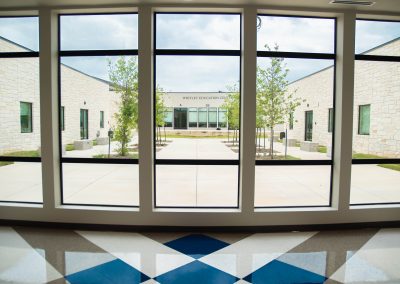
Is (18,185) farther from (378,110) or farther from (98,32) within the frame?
(378,110)

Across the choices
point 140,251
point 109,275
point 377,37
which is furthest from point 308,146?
point 109,275

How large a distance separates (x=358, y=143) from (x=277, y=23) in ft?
7.48

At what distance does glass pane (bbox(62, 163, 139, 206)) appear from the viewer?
202 inches

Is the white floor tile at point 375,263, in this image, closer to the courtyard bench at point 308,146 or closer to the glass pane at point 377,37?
the courtyard bench at point 308,146

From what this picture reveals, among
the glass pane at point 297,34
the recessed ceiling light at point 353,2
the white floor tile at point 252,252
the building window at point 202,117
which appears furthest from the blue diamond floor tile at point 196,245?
the building window at point 202,117

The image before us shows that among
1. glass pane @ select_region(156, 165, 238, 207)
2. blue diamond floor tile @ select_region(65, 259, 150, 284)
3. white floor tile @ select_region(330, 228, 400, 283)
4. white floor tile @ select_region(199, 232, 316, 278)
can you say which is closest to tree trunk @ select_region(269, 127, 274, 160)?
glass pane @ select_region(156, 165, 238, 207)

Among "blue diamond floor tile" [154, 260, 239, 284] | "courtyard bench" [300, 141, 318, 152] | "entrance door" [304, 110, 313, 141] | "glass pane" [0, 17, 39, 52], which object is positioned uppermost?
"glass pane" [0, 17, 39, 52]

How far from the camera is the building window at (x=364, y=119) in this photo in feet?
14.5

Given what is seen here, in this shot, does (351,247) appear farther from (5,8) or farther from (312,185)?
(5,8)

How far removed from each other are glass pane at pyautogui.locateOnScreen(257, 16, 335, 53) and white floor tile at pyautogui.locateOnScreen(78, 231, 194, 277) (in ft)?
10.3

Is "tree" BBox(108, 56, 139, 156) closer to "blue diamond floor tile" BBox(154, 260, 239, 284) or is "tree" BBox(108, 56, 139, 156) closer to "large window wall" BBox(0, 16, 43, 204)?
"large window wall" BBox(0, 16, 43, 204)

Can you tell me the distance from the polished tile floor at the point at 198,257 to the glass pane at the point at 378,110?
4.39ft

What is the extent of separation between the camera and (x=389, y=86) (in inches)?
179

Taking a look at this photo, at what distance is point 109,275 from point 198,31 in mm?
3456
